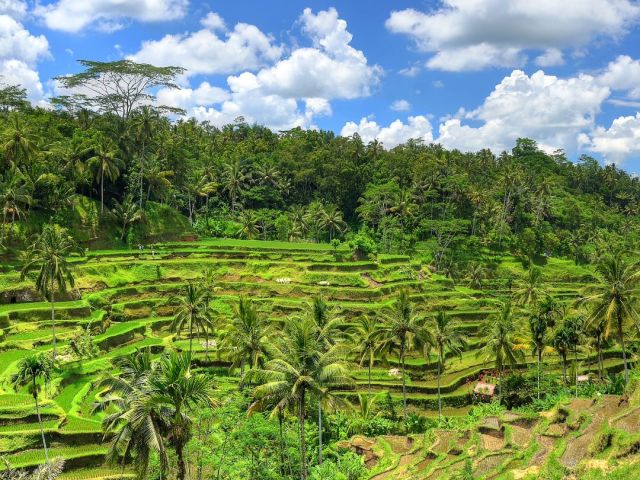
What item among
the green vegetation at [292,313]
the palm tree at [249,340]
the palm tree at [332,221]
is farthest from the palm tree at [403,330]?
the palm tree at [332,221]

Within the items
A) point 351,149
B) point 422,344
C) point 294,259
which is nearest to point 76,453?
point 422,344

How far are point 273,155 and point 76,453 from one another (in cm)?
8943

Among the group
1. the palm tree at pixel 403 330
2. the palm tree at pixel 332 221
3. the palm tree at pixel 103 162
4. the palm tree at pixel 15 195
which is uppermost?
the palm tree at pixel 103 162

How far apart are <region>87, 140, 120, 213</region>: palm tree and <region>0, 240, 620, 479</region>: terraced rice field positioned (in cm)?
1060

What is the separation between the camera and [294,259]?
225 ft

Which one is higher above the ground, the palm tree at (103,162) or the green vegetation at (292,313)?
the palm tree at (103,162)

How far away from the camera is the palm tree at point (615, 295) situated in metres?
33.0

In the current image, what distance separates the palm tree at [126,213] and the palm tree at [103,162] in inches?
85.3

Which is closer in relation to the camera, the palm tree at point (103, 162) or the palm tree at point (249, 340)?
the palm tree at point (249, 340)

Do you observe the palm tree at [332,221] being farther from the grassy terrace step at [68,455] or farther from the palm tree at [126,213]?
the grassy terrace step at [68,455]

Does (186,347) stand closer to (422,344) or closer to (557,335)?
(422,344)

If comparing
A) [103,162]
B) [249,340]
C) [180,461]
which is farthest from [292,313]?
[180,461]

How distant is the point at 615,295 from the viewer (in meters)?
33.2

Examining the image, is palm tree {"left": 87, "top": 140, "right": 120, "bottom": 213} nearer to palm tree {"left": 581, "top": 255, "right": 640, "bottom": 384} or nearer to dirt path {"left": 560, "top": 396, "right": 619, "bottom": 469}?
palm tree {"left": 581, "top": 255, "right": 640, "bottom": 384}
